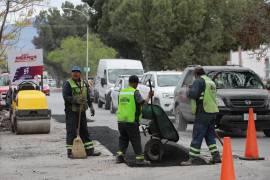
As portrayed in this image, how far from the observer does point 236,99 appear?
634 inches

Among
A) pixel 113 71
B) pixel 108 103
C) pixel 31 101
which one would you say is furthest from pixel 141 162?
pixel 113 71

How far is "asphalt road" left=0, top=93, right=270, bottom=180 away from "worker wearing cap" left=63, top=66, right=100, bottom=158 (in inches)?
14.9

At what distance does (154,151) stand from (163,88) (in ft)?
36.2

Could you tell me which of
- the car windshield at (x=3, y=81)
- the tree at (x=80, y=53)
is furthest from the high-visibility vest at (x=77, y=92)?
the tree at (x=80, y=53)

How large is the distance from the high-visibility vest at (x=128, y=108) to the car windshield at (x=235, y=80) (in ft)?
18.4

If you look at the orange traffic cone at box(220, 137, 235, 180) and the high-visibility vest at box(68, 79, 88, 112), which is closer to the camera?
the orange traffic cone at box(220, 137, 235, 180)

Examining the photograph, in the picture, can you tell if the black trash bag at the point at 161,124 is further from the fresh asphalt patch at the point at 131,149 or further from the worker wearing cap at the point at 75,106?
the worker wearing cap at the point at 75,106

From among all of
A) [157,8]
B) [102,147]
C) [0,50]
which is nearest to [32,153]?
[102,147]

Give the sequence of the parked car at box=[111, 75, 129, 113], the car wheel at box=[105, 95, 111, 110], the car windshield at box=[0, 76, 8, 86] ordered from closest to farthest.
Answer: the parked car at box=[111, 75, 129, 113]
the car wheel at box=[105, 95, 111, 110]
the car windshield at box=[0, 76, 8, 86]

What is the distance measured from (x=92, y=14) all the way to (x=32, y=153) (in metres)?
46.3

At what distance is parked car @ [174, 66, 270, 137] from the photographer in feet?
52.5

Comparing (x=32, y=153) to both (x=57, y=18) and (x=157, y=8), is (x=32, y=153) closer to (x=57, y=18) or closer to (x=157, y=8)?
(x=157, y=8)

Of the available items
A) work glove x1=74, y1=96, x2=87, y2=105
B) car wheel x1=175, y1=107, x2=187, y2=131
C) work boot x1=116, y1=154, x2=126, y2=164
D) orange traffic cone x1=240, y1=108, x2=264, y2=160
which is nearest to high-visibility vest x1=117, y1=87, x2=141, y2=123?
work boot x1=116, y1=154, x2=126, y2=164

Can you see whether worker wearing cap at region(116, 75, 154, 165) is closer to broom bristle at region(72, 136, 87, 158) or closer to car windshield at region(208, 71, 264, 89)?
broom bristle at region(72, 136, 87, 158)
